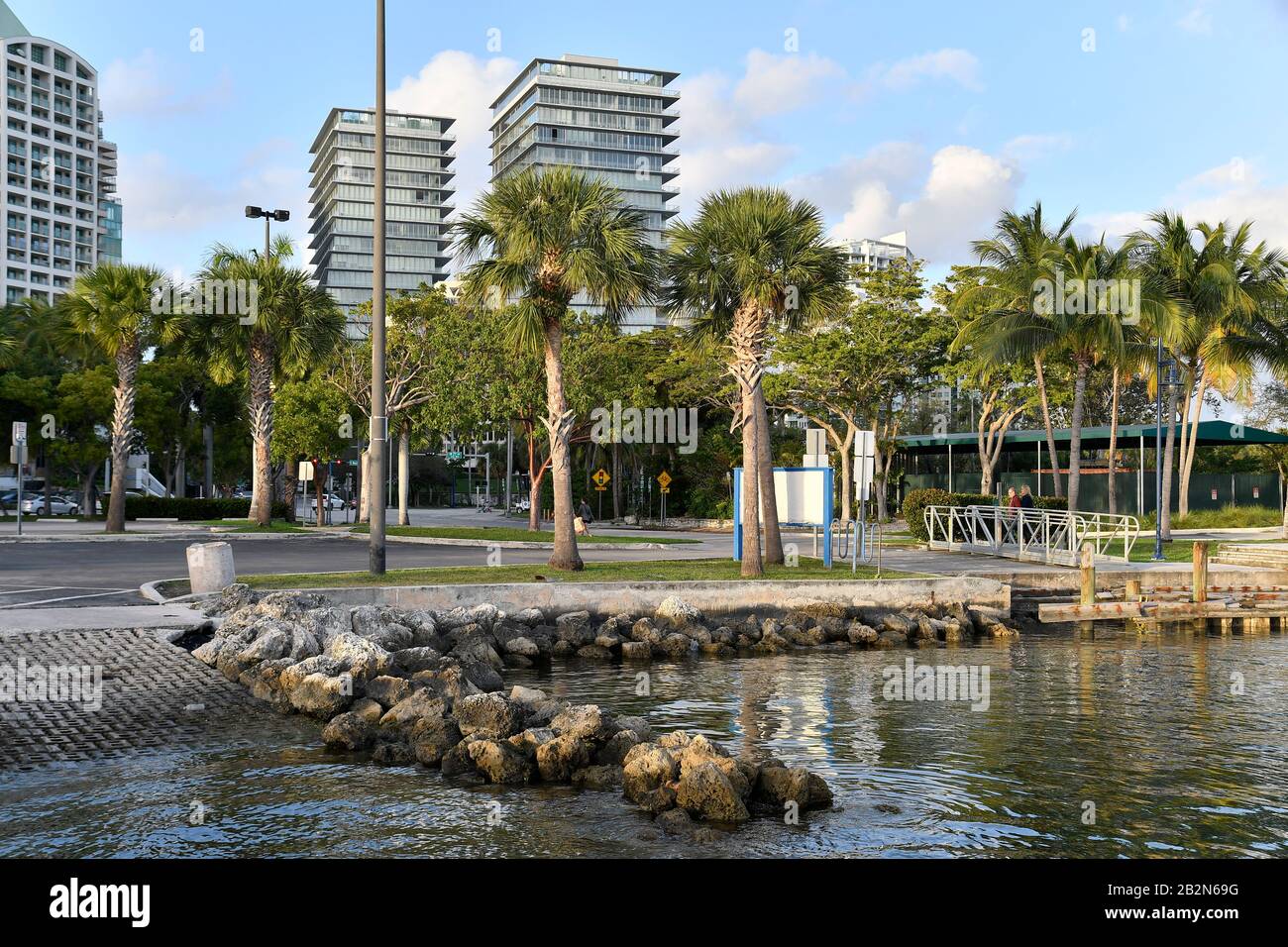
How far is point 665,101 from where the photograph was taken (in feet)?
568

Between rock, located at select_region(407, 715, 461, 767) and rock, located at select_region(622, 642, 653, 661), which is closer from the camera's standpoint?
rock, located at select_region(407, 715, 461, 767)

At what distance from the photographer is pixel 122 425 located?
3878cm

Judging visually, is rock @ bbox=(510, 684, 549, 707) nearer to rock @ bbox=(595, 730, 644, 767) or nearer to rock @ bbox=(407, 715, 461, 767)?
rock @ bbox=(407, 715, 461, 767)

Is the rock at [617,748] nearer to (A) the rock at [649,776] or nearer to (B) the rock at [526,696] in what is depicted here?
(A) the rock at [649,776]

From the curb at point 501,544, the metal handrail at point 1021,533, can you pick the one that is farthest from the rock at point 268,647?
the metal handrail at point 1021,533

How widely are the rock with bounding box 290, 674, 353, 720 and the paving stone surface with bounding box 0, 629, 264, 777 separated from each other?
1.18 feet

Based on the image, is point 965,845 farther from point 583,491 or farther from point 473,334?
point 583,491

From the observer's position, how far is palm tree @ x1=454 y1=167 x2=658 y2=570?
869 inches

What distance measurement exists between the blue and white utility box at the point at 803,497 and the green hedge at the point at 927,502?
37.1 feet

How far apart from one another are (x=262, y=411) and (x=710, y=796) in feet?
114

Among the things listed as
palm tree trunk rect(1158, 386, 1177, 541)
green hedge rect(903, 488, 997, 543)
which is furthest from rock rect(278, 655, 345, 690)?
palm tree trunk rect(1158, 386, 1177, 541)

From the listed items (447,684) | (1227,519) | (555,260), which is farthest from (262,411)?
(1227,519)

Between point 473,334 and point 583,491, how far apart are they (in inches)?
800
